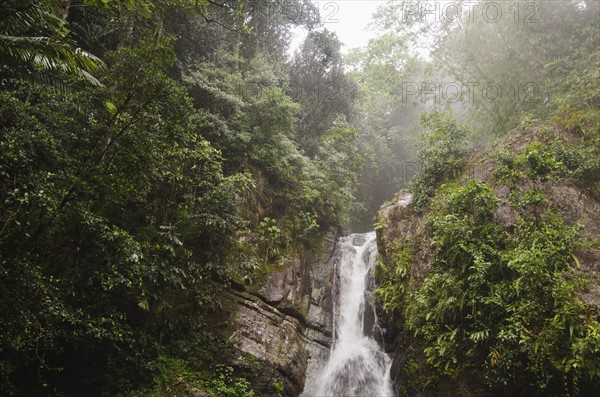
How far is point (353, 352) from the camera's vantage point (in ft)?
39.7

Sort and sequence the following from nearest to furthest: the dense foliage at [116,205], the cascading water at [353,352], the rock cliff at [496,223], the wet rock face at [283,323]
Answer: the dense foliage at [116,205] → the rock cliff at [496,223] → the wet rock face at [283,323] → the cascading water at [353,352]

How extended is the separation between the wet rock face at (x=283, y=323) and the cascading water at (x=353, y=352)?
0.47m

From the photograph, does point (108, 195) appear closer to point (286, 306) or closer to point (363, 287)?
point (286, 306)

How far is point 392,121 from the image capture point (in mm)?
30828

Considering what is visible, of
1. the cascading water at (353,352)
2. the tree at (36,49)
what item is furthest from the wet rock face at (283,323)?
the tree at (36,49)

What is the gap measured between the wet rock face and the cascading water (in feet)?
1.53

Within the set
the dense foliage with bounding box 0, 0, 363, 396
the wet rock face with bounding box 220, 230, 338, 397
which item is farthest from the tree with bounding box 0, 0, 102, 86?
the wet rock face with bounding box 220, 230, 338, 397

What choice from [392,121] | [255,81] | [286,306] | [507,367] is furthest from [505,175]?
[392,121]

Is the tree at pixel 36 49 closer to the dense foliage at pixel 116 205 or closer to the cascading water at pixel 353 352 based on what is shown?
the dense foliage at pixel 116 205

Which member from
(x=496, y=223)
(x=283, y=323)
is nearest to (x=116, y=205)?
(x=283, y=323)

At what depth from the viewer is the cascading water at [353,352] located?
10.9 metres

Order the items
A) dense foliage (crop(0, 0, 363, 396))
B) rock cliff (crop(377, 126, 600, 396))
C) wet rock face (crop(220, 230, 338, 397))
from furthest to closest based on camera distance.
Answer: wet rock face (crop(220, 230, 338, 397)) → rock cliff (crop(377, 126, 600, 396)) → dense foliage (crop(0, 0, 363, 396))

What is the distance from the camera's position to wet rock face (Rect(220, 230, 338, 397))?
9984 mm

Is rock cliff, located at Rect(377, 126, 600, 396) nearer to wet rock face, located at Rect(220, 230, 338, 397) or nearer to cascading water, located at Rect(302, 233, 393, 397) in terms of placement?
cascading water, located at Rect(302, 233, 393, 397)
